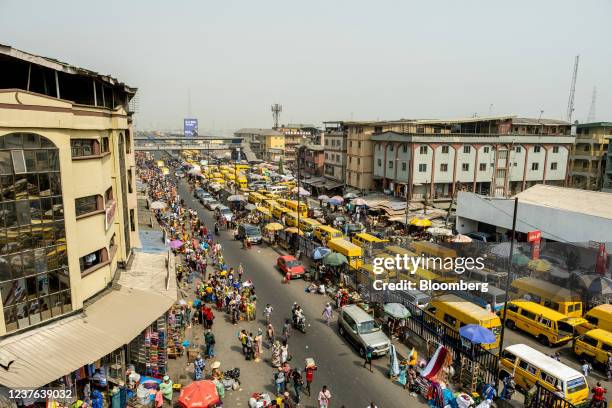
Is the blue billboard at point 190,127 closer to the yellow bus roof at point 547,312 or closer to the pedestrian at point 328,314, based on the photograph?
the pedestrian at point 328,314

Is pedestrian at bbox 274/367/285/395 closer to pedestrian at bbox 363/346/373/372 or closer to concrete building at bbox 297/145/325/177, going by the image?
pedestrian at bbox 363/346/373/372

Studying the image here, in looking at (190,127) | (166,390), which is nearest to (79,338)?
(166,390)

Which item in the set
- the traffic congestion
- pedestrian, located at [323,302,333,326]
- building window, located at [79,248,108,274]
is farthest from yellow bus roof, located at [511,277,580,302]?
building window, located at [79,248,108,274]

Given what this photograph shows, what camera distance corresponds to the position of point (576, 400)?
49.9ft

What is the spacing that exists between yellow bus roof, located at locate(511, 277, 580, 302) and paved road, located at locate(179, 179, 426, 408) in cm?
1170

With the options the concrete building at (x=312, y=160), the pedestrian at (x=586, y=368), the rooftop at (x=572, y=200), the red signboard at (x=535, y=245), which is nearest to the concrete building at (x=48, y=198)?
the pedestrian at (x=586, y=368)

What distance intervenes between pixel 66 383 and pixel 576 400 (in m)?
18.6

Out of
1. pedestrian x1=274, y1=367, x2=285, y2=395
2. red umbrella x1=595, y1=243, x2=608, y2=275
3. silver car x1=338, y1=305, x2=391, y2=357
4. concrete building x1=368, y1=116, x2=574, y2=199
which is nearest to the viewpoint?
pedestrian x1=274, y1=367, x2=285, y2=395

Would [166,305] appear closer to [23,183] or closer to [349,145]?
[23,183]

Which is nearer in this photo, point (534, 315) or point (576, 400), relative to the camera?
point (576, 400)

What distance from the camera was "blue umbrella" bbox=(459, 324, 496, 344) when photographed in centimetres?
1691

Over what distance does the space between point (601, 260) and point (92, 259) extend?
29301 millimetres

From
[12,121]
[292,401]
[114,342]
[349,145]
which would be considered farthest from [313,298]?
[349,145]

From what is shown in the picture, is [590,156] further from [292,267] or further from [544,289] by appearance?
[292,267]
